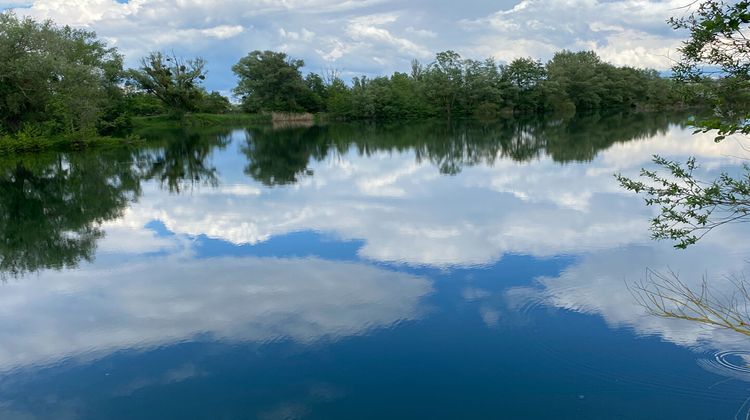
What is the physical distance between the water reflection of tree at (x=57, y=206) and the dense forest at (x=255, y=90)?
304 inches

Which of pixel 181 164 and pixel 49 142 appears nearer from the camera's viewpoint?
→ pixel 181 164

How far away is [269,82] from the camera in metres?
66.7

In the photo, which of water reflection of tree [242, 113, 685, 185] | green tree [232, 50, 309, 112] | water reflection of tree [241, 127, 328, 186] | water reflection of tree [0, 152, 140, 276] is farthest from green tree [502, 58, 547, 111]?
water reflection of tree [0, 152, 140, 276]

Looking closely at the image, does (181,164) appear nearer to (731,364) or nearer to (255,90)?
(731,364)

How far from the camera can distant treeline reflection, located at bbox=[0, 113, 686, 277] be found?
1297cm

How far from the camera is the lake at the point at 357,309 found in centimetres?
584

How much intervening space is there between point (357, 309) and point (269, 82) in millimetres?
62061

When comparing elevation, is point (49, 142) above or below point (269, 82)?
below

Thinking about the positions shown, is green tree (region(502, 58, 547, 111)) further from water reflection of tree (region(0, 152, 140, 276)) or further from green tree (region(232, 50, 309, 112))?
water reflection of tree (region(0, 152, 140, 276))

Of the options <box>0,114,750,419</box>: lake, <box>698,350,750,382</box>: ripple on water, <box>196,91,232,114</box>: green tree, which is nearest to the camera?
<box>0,114,750,419</box>: lake

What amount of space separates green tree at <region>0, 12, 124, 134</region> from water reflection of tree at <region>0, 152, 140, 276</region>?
7.34 m

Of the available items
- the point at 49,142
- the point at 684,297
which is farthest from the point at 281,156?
the point at 684,297

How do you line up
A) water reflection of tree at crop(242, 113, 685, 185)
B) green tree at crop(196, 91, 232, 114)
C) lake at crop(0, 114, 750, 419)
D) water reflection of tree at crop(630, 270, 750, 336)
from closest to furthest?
lake at crop(0, 114, 750, 419), water reflection of tree at crop(630, 270, 750, 336), water reflection of tree at crop(242, 113, 685, 185), green tree at crop(196, 91, 232, 114)

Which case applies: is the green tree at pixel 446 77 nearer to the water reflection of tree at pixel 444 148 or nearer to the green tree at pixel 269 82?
the green tree at pixel 269 82
